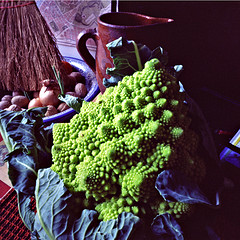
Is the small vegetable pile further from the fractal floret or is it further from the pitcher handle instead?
the fractal floret

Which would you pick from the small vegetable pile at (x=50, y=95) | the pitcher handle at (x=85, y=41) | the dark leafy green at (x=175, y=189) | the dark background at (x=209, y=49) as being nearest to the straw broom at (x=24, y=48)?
the small vegetable pile at (x=50, y=95)

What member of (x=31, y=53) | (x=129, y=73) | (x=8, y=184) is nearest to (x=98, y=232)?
(x=129, y=73)

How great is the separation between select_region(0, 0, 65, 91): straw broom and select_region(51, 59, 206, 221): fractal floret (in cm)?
63

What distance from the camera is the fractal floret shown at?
41 cm

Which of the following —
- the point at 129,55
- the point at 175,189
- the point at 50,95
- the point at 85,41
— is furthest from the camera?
the point at 50,95

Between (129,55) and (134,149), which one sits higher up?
(129,55)

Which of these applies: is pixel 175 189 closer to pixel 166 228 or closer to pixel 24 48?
pixel 166 228

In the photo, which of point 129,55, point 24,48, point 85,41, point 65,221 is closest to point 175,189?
point 65,221

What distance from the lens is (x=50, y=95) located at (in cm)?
89

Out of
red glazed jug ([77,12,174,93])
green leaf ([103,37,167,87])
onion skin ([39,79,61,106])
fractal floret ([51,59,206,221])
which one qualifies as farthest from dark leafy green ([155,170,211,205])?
onion skin ([39,79,61,106])

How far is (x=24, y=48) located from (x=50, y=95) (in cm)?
28

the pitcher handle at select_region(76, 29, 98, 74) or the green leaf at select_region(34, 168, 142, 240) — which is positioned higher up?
the pitcher handle at select_region(76, 29, 98, 74)

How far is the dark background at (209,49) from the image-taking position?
0.73 metres

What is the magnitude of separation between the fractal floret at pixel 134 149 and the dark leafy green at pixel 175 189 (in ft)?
0.07
